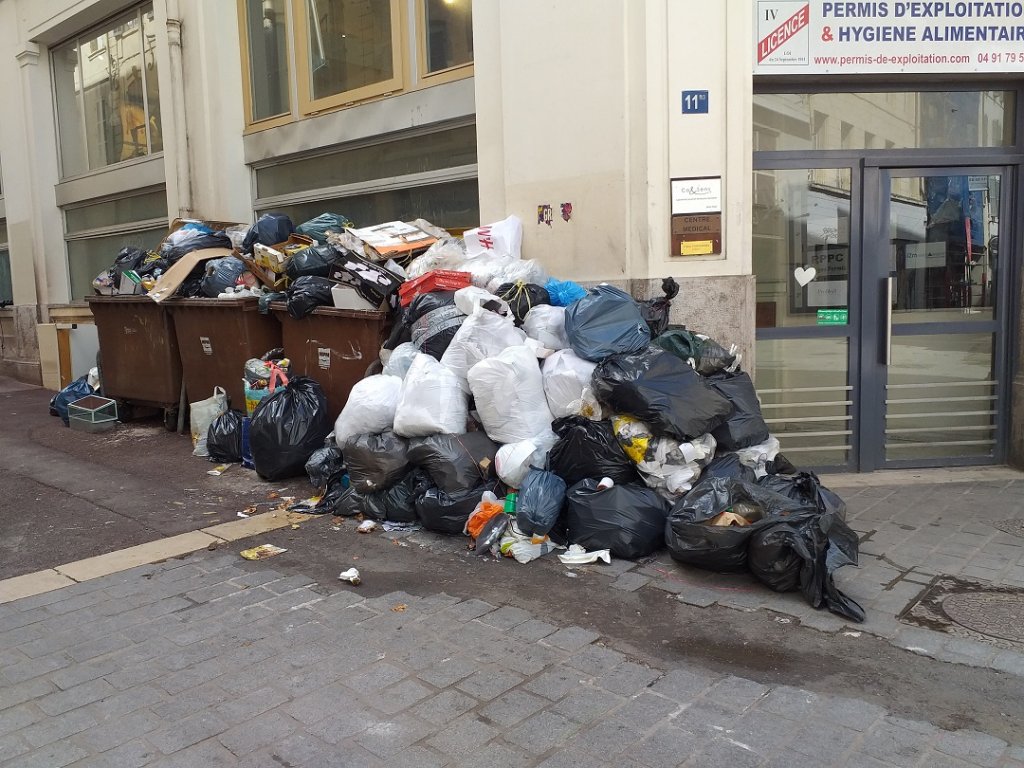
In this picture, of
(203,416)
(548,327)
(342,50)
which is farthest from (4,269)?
(548,327)

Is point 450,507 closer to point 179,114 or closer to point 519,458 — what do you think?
point 519,458

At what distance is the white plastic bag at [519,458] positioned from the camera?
464 cm

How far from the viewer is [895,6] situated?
5.48 metres

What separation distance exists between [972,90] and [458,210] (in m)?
4.09

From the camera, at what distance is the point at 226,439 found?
659 cm

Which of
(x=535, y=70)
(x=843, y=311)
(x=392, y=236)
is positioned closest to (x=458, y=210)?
(x=392, y=236)

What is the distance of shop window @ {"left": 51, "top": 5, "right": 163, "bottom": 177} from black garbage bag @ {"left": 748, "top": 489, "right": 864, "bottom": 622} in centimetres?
964

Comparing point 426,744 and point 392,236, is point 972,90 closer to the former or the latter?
point 392,236

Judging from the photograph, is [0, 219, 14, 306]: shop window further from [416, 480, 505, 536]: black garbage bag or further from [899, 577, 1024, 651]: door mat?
[899, 577, 1024, 651]: door mat

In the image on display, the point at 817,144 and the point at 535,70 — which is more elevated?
the point at 535,70

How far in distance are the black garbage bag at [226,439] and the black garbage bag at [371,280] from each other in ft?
4.88

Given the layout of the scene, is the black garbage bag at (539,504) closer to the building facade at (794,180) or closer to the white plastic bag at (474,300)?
the white plastic bag at (474,300)

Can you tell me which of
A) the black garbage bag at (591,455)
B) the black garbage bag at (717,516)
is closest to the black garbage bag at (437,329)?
the black garbage bag at (591,455)

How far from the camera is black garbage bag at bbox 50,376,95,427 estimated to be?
8719 mm
